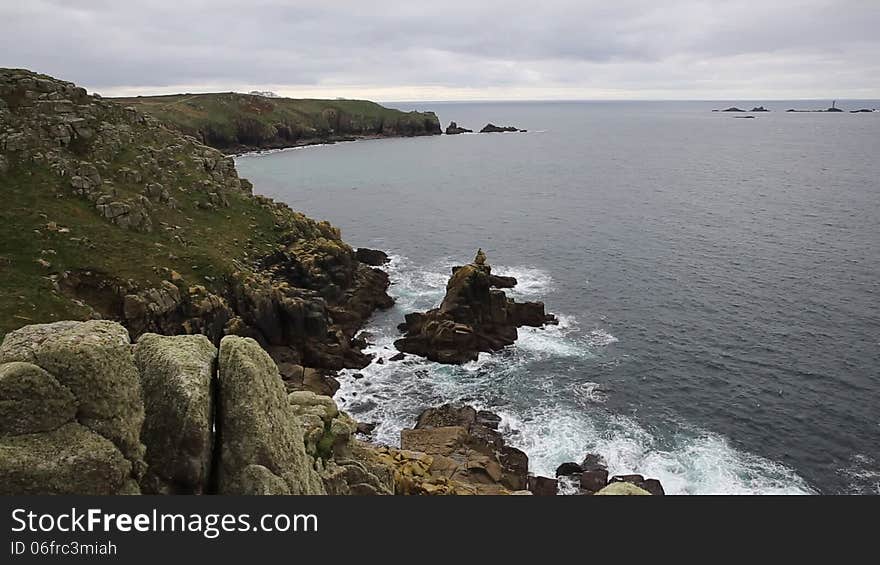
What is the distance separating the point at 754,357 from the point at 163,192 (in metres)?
63.0

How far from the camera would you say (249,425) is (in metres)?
17.8

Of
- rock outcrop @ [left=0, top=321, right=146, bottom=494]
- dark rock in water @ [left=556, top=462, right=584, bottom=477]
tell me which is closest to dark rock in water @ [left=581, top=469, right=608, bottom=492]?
dark rock in water @ [left=556, top=462, right=584, bottom=477]

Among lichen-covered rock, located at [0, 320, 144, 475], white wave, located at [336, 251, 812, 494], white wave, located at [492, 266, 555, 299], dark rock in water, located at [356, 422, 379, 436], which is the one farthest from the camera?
white wave, located at [492, 266, 555, 299]

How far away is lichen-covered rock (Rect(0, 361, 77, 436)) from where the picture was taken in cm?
1452

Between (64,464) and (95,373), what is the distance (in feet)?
7.63

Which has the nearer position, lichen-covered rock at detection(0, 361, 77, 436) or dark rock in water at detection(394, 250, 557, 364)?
lichen-covered rock at detection(0, 361, 77, 436)

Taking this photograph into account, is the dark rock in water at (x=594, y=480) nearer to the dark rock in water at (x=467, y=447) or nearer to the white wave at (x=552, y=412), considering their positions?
the white wave at (x=552, y=412)

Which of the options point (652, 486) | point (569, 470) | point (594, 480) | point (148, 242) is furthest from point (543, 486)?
point (148, 242)

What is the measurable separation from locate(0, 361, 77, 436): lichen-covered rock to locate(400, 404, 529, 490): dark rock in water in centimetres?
2615

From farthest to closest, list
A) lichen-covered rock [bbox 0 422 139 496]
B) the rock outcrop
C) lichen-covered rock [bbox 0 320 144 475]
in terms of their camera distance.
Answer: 1. lichen-covered rock [bbox 0 320 144 475]
2. the rock outcrop
3. lichen-covered rock [bbox 0 422 139 496]

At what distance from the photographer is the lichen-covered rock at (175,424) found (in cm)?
1650

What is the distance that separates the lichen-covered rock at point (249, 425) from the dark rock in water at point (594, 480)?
28.4m

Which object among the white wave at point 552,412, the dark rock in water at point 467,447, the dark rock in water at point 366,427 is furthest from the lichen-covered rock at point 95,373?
the dark rock in water at point 366,427

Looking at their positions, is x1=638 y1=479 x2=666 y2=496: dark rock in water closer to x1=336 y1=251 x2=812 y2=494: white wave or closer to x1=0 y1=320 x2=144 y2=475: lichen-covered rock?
x1=336 y1=251 x2=812 y2=494: white wave
